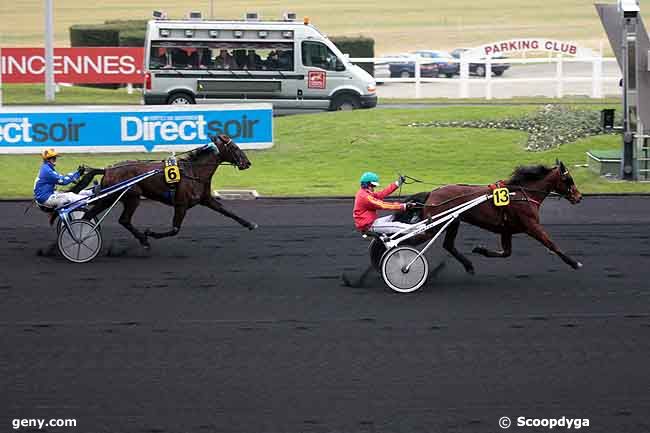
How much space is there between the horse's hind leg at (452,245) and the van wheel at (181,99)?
16.8 meters

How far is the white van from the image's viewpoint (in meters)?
28.9

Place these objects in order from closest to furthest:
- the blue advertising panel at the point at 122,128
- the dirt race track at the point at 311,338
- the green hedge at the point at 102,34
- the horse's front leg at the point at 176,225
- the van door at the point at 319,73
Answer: the dirt race track at the point at 311,338 → the horse's front leg at the point at 176,225 → the blue advertising panel at the point at 122,128 → the van door at the point at 319,73 → the green hedge at the point at 102,34

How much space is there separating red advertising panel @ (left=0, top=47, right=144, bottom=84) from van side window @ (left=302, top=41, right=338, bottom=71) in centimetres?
723

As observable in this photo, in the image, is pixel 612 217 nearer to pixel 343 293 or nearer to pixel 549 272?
pixel 549 272

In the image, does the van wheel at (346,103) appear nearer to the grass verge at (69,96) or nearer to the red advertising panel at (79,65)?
the grass verge at (69,96)

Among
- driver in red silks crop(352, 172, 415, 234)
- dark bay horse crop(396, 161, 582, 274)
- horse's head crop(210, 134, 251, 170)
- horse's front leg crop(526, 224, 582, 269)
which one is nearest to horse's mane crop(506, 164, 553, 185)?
dark bay horse crop(396, 161, 582, 274)

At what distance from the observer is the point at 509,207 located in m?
12.6

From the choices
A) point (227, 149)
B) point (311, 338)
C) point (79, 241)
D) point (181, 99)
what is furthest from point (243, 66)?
point (311, 338)

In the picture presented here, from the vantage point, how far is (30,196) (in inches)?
763

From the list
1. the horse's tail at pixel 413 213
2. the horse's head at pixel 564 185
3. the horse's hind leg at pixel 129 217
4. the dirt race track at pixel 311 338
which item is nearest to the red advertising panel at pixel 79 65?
the dirt race track at pixel 311 338

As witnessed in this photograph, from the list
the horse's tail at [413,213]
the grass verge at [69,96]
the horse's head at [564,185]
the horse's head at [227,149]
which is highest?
the grass verge at [69,96]

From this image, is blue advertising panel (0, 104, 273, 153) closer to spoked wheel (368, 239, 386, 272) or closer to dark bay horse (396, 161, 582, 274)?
spoked wheel (368, 239, 386, 272)

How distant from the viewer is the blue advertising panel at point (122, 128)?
74.0 ft

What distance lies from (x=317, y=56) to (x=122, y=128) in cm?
753
